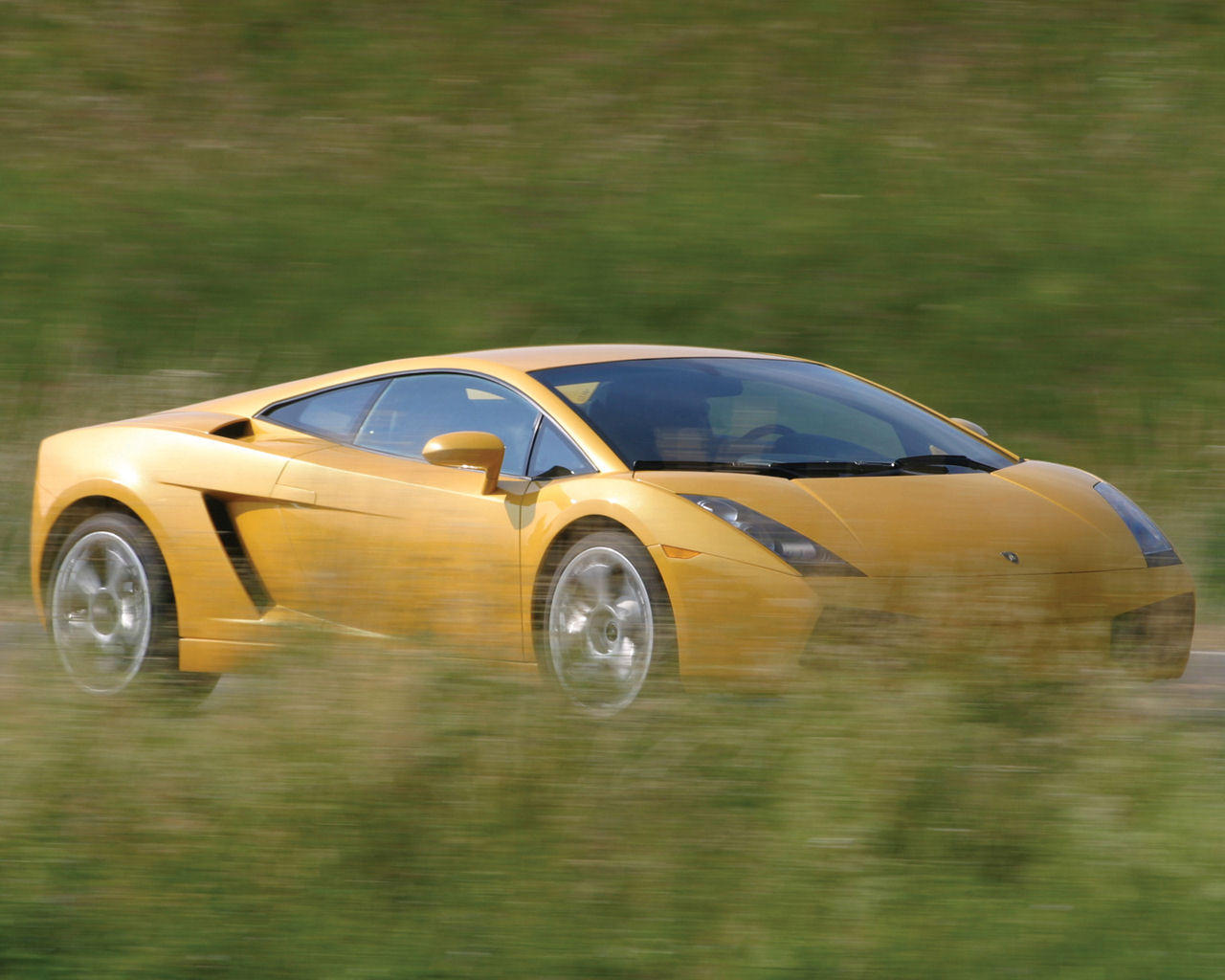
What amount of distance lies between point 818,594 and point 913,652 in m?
0.36

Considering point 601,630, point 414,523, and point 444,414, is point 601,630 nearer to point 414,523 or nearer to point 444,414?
point 414,523

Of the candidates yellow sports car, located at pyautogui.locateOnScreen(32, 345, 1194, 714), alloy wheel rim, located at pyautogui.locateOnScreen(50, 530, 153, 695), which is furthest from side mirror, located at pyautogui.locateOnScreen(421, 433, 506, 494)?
alloy wheel rim, located at pyautogui.locateOnScreen(50, 530, 153, 695)

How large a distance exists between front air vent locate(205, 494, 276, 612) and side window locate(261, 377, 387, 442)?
17.0 inches

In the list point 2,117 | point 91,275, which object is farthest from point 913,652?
point 2,117

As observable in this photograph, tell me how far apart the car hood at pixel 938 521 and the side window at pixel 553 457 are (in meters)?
0.28

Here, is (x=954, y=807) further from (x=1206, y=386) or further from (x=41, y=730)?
(x=1206, y=386)

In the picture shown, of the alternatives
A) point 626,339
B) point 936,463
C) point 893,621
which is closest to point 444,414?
point 936,463

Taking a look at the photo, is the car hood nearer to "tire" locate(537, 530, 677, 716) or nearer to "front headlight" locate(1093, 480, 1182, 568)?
"front headlight" locate(1093, 480, 1182, 568)

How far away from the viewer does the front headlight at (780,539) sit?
13.9 feet

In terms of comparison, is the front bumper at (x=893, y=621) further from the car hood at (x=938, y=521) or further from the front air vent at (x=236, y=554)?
the front air vent at (x=236, y=554)

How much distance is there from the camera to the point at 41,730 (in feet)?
12.3

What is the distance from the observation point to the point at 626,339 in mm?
10609

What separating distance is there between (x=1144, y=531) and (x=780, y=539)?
1.39 m

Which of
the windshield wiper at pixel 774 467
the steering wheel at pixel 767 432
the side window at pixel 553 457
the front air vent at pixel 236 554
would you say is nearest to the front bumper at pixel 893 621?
the windshield wiper at pixel 774 467
